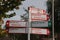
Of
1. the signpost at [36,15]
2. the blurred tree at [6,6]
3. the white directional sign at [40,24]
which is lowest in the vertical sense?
the white directional sign at [40,24]

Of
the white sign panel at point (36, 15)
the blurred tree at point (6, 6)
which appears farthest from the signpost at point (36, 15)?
the blurred tree at point (6, 6)

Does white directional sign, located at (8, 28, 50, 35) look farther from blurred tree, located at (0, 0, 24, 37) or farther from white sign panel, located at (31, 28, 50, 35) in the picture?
blurred tree, located at (0, 0, 24, 37)

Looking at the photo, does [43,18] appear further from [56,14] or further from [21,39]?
[56,14]

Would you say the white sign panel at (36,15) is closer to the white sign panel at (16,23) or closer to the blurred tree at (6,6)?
the white sign panel at (16,23)

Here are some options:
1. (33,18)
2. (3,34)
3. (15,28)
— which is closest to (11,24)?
(15,28)

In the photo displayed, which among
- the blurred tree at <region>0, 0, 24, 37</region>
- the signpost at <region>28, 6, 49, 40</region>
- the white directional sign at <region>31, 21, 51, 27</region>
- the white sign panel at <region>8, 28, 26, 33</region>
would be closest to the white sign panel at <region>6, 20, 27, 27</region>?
the white sign panel at <region>8, 28, 26, 33</region>

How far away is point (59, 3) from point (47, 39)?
1206 centimetres

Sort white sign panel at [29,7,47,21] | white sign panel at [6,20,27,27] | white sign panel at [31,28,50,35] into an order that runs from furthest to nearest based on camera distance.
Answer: white sign panel at [31,28,50,35], white sign panel at [6,20,27,27], white sign panel at [29,7,47,21]

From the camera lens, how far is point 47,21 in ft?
40.1

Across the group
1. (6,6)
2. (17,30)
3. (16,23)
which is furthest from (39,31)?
(6,6)

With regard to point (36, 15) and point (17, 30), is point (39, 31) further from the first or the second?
point (17, 30)

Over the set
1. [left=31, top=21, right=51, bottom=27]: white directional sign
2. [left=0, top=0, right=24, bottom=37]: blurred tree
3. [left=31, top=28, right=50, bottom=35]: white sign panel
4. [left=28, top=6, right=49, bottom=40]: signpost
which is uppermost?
[left=0, top=0, right=24, bottom=37]: blurred tree

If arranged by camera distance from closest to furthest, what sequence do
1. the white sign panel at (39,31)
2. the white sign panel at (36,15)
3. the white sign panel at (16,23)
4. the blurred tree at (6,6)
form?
the blurred tree at (6,6)
the white sign panel at (36,15)
the white sign panel at (16,23)
the white sign panel at (39,31)

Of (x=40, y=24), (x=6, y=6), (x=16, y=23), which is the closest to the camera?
(x=6, y=6)
